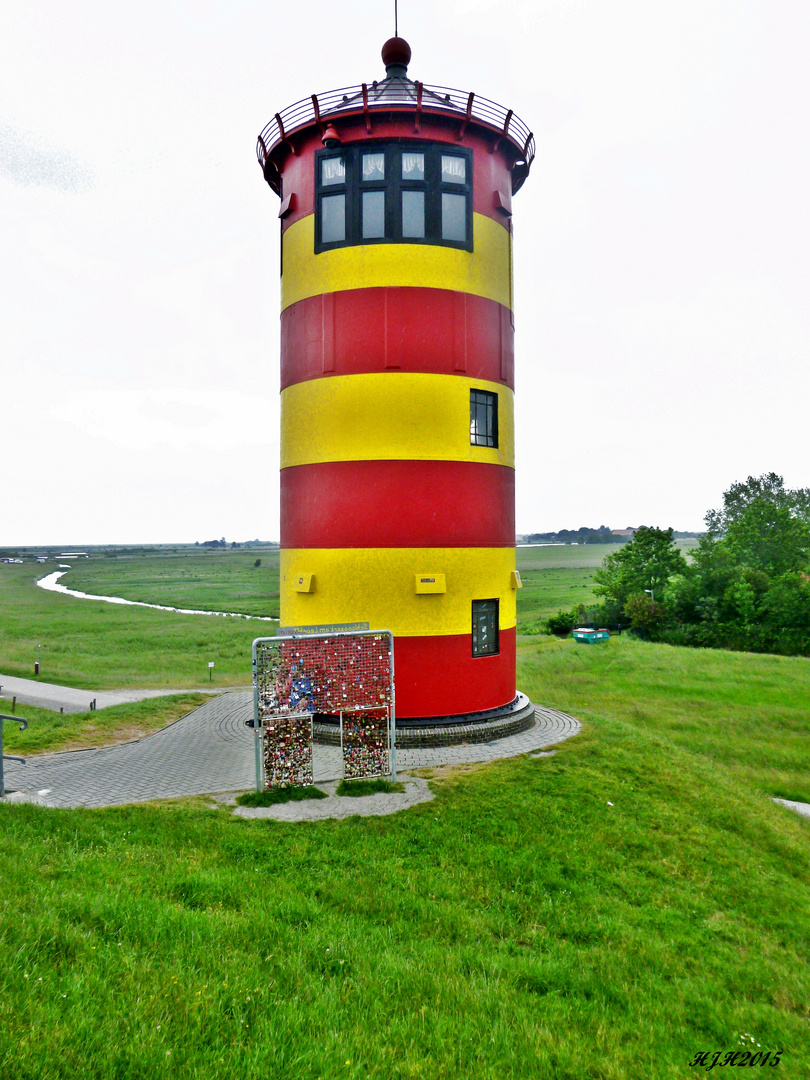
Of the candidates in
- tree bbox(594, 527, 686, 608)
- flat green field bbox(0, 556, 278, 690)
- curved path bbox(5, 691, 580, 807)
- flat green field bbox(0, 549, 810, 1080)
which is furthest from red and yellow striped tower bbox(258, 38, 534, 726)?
tree bbox(594, 527, 686, 608)

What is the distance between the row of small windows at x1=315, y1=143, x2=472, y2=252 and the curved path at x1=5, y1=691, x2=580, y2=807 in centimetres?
1248

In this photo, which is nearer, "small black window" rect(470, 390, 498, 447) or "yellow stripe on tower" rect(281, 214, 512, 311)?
"yellow stripe on tower" rect(281, 214, 512, 311)

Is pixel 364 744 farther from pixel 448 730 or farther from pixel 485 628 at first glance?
pixel 485 628

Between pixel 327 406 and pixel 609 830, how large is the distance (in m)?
11.0

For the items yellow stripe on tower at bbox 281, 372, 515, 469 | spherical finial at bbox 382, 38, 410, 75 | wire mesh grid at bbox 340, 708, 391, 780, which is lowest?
wire mesh grid at bbox 340, 708, 391, 780

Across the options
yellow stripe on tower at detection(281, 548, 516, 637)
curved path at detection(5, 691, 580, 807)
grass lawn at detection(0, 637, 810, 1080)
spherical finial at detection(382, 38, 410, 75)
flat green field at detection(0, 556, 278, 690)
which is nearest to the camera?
grass lawn at detection(0, 637, 810, 1080)

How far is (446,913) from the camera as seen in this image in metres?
6.82

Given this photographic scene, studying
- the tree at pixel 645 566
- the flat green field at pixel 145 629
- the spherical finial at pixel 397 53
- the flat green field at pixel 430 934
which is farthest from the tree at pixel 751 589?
the spherical finial at pixel 397 53

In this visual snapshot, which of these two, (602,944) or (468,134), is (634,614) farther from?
(602,944)

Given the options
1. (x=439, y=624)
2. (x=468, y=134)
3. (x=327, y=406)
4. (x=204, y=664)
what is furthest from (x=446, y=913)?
(x=204, y=664)

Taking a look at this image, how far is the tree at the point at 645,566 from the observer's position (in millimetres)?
48125

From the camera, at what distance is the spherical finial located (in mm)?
16594

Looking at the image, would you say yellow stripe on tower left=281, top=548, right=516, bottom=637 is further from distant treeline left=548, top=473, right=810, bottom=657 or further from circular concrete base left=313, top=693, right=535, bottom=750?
distant treeline left=548, top=473, right=810, bottom=657

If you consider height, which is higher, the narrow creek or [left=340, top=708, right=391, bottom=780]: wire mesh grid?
[left=340, top=708, right=391, bottom=780]: wire mesh grid
